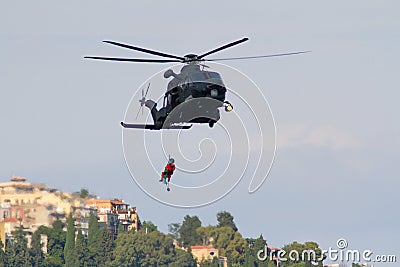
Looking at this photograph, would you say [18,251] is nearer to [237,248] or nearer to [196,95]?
[237,248]

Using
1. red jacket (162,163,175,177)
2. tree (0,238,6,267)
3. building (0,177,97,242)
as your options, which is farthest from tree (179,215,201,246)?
red jacket (162,163,175,177)

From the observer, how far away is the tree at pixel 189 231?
512 ft

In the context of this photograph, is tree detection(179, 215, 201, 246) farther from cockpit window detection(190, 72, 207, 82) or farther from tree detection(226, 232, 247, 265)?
cockpit window detection(190, 72, 207, 82)

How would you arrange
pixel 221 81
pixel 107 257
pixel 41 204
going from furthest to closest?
pixel 107 257
pixel 41 204
pixel 221 81

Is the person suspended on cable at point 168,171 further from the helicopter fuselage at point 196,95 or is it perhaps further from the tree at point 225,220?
the tree at point 225,220

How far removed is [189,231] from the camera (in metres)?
160

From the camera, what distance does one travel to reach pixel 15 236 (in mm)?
143875

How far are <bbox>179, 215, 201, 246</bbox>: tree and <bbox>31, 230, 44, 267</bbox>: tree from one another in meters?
14.5

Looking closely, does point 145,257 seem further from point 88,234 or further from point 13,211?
point 13,211

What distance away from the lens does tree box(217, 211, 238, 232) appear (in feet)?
535

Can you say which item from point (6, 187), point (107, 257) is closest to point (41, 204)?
point (6, 187)

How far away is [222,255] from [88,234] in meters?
14.3

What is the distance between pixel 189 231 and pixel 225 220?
22.6ft

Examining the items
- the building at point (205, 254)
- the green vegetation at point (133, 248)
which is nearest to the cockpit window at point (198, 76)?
the green vegetation at point (133, 248)
